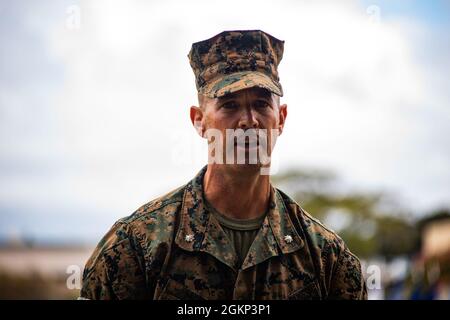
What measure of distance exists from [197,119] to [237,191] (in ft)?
1.95

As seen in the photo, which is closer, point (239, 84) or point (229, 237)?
point (239, 84)

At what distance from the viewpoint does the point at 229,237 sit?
406cm

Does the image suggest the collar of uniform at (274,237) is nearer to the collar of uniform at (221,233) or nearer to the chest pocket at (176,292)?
the collar of uniform at (221,233)

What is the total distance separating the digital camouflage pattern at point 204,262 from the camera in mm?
3891

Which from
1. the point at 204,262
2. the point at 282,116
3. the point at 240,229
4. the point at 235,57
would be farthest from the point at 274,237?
the point at 235,57

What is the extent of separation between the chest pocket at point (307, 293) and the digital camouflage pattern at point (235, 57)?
47.7 inches

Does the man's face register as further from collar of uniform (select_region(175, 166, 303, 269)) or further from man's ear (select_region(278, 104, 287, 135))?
collar of uniform (select_region(175, 166, 303, 269))

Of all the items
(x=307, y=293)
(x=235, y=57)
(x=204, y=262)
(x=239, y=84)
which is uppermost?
(x=235, y=57)

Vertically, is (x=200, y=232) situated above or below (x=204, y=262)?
above

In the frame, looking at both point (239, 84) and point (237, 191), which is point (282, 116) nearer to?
point (239, 84)
